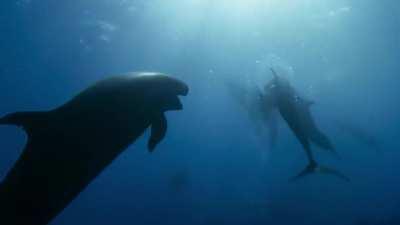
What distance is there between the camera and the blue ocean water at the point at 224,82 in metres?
21.3

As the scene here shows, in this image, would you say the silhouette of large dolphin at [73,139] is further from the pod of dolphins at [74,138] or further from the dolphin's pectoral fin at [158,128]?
the dolphin's pectoral fin at [158,128]

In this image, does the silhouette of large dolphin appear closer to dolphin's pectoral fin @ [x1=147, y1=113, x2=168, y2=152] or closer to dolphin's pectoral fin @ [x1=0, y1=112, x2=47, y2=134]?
dolphin's pectoral fin @ [x1=0, y1=112, x2=47, y2=134]

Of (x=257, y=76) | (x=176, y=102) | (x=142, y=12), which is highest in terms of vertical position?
(x=142, y=12)

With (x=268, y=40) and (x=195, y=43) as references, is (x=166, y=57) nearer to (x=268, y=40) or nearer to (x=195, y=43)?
(x=195, y=43)

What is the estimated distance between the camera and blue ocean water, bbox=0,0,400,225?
21.3 metres

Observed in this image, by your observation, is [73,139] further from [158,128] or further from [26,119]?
[158,128]

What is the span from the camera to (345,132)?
41.9 meters

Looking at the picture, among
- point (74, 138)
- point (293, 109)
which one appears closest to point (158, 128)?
point (74, 138)

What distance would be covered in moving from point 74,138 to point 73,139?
17mm

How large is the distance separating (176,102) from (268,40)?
1923 centimetres

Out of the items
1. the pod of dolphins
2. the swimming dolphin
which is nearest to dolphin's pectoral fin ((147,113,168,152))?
the pod of dolphins

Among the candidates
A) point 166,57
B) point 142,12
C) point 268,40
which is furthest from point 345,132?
point 142,12

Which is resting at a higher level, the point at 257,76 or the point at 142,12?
the point at 142,12

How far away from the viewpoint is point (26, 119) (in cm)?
473
